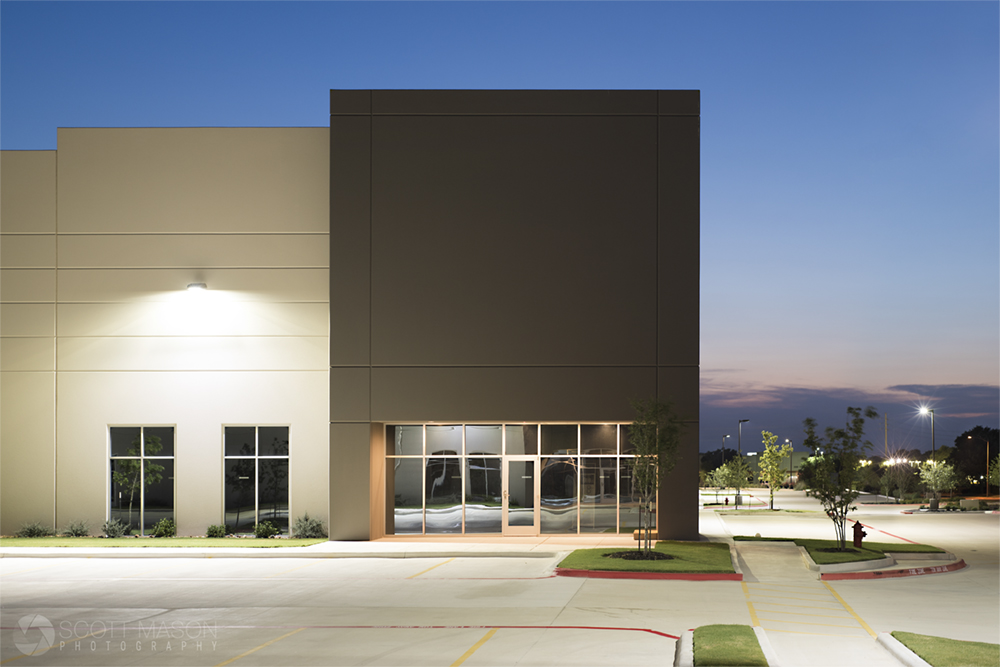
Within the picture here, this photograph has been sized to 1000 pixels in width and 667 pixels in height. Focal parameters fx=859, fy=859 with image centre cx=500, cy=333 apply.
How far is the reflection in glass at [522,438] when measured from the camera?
26.9 metres

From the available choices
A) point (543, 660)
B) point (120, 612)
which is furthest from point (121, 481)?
point (543, 660)

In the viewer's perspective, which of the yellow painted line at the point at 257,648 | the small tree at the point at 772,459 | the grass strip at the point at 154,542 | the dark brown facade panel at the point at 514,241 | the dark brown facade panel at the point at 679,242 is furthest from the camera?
the small tree at the point at 772,459

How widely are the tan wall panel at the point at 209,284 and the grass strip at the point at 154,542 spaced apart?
24.5ft

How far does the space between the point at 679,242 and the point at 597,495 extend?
8257 millimetres

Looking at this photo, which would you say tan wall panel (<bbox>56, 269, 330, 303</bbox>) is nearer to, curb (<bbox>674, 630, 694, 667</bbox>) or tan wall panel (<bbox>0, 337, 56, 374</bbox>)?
tan wall panel (<bbox>0, 337, 56, 374</bbox>)

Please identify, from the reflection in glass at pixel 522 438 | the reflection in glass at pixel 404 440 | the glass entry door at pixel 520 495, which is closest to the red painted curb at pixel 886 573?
the glass entry door at pixel 520 495

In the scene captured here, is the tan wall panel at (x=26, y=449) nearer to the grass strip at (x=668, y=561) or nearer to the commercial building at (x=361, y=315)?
the commercial building at (x=361, y=315)

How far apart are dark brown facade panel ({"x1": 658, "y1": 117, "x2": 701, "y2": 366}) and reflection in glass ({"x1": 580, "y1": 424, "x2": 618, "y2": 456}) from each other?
2.72 metres

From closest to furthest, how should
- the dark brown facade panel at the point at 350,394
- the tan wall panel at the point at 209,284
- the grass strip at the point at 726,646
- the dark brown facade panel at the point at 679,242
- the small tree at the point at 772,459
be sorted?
the grass strip at the point at 726,646, the dark brown facade panel at the point at 679,242, the dark brown facade panel at the point at 350,394, the tan wall panel at the point at 209,284, the small tree at the point at 772,459

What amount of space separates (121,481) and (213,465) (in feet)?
10.1

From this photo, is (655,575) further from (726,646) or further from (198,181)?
(198,181)

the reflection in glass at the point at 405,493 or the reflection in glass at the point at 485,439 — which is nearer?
the reflection in glass at the point at 485,439

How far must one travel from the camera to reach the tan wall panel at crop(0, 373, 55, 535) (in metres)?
27.2

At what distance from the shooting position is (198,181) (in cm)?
2775
